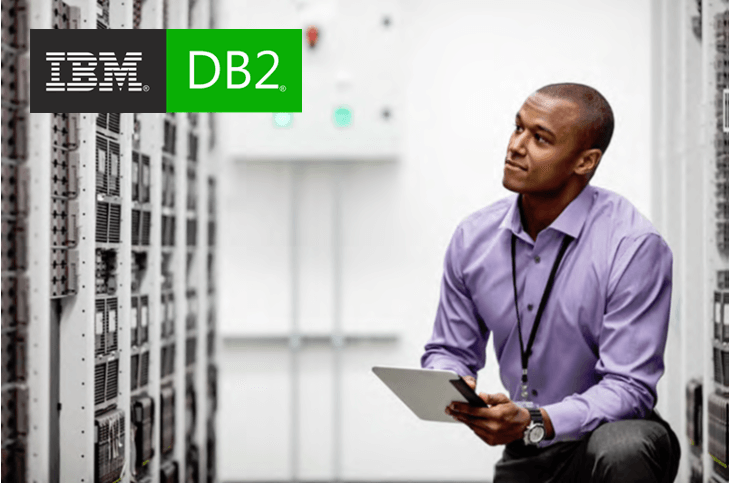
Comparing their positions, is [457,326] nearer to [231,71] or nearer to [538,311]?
[538,311]

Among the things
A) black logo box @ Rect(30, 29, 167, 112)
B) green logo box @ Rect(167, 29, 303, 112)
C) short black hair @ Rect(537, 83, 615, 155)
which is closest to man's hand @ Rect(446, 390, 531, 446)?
short black hair @ Rect(537, 83, 615, 155)

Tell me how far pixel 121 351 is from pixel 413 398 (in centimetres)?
141

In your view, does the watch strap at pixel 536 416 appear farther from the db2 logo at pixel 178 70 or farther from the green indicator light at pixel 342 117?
the green indicator light at pixel 342 117

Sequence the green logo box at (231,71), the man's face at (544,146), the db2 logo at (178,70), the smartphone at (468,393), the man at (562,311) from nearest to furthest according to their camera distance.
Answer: the smartphone at (468,393) < the man at (562,311) < the man's face at (544,146) < the db2 logo at (178,70) < the green logo box at (231,71)

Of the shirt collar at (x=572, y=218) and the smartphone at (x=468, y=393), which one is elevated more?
the shirt collar at (x=572, y=218)

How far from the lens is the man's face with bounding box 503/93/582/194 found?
2521 mm

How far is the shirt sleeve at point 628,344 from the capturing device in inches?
90.1

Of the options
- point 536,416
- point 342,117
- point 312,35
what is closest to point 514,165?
point 536,416

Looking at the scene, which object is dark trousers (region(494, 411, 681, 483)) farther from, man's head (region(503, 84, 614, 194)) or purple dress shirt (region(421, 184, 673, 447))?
man's head (region(503, 84, 614, 194))

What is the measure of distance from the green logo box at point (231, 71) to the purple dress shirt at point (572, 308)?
86 centimetres

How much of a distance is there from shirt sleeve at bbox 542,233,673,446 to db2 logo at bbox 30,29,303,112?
1.33 m

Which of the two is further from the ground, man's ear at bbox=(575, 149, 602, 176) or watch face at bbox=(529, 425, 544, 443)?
man's ear at bbox=(575, 149, 602, 176)

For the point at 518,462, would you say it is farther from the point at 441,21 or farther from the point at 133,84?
the point at 441,21

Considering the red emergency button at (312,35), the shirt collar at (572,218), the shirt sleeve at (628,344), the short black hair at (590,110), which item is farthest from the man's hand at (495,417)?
the red emergency button at (312,35)
